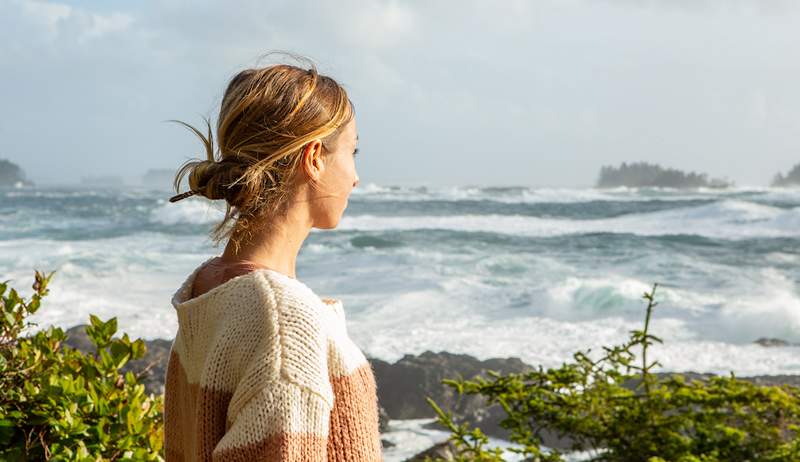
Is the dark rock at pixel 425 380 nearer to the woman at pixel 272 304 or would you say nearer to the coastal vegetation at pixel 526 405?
the coastal vegetation at pixel 526 405

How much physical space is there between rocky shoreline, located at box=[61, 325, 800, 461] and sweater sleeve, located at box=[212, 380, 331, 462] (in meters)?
4.94

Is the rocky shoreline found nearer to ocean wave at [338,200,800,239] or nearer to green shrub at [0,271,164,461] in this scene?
green shrub at [0,271,164,461]

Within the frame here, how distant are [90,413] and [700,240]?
68.2 feet

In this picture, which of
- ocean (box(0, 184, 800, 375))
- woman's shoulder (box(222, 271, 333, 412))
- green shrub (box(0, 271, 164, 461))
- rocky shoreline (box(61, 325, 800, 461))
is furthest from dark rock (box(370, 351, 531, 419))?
woman's shoulder (box(222, 271, 333, 412))

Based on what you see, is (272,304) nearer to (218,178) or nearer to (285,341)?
(285,341)

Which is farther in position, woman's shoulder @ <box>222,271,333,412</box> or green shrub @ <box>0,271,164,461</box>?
green shrub @ <box>0,271,164,461</box>

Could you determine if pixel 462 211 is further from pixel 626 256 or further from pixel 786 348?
pixel 786 348

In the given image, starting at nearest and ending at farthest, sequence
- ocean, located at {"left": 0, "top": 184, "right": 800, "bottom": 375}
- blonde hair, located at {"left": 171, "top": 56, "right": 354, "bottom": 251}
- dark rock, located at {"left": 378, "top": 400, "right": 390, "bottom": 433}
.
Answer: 1. blonde hair, located at {"left": 171, "top": 56, "right": 354, "bottom": 251}
2. dark rock, located at {"left": 378, "top": 400, "right": 390, "bottom": 433}
3. ocean, located at {"left": 0, "top": 184, "right": 800, "bottom": 375}

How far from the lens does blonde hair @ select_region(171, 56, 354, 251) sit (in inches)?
55.1

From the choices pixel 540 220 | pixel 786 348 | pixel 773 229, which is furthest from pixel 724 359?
pixel 540 220

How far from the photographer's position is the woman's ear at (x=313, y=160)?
1.43 meters

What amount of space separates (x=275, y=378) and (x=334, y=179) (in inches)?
15.2

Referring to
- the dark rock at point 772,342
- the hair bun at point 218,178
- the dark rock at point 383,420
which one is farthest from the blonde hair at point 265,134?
the dark rock at point 772,342

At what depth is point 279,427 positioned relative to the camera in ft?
4.09
